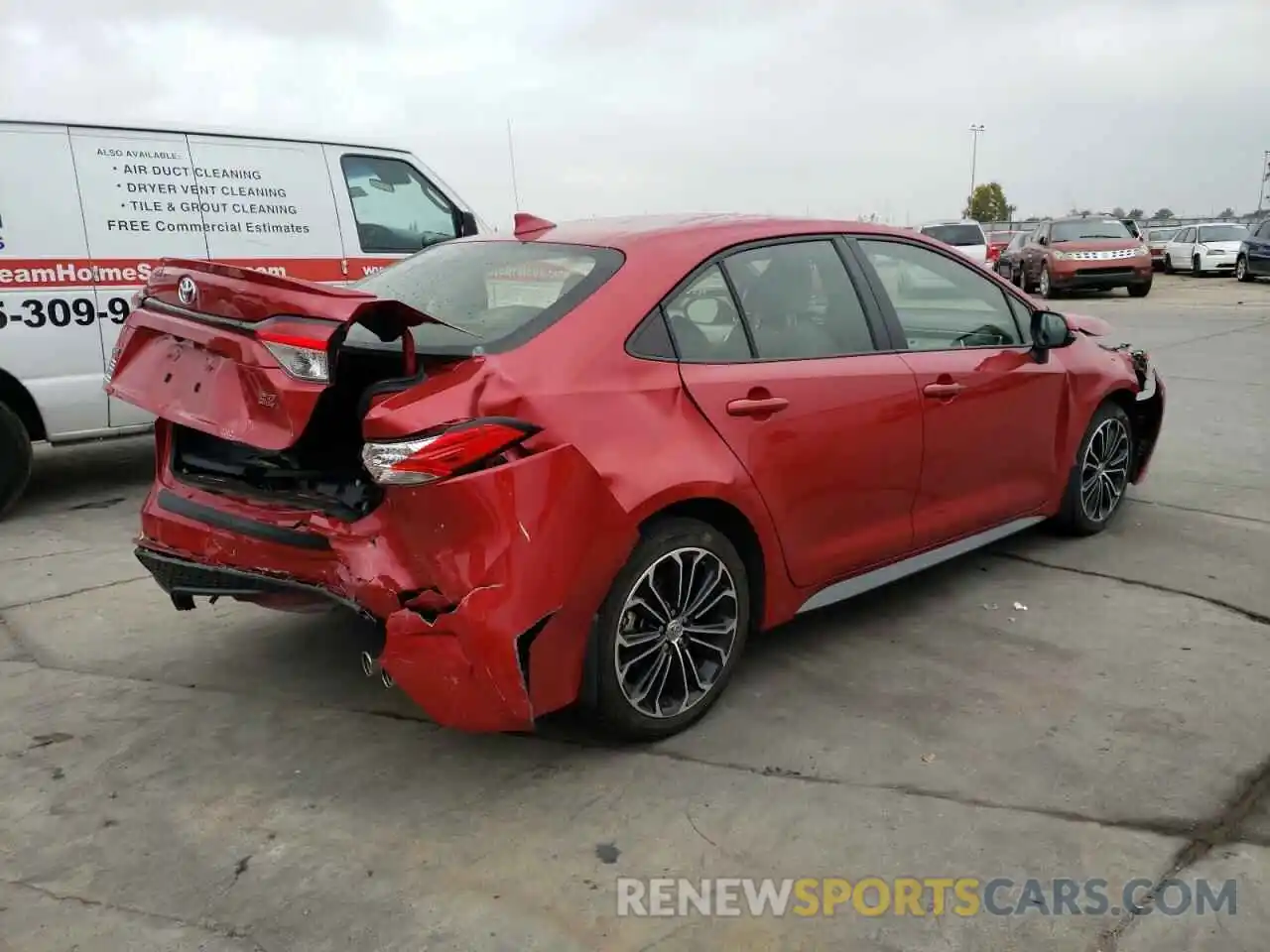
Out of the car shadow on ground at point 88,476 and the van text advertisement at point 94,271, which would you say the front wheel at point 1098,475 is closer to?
the van text advertisement at point 94,271

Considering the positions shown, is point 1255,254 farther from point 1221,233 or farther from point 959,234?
point 959,234

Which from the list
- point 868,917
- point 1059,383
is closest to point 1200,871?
point 868,917

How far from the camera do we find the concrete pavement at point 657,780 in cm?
247

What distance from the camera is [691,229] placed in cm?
358

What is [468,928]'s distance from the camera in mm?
2441

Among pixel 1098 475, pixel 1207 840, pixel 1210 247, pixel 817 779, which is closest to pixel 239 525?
pixel 817 779

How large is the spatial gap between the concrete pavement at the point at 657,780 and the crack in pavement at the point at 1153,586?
22mm

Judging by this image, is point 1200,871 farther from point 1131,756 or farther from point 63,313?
point 63,313

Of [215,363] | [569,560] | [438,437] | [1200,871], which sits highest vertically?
[215,363]

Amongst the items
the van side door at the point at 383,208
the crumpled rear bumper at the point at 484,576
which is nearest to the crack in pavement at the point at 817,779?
the crumpled rear bumper at the point at 484,576

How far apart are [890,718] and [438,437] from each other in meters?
1.77

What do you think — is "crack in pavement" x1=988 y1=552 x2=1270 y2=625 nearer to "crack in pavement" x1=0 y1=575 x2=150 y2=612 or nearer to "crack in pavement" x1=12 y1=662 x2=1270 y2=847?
"crack in pavement" x1=12 y1=662 x2=1270 y2=847

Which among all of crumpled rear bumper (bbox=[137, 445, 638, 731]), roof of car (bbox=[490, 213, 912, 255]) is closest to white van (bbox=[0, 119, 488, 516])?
roof of car (bbox=[490, 213, 912, 255])

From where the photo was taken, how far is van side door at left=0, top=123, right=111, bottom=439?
222 inches
